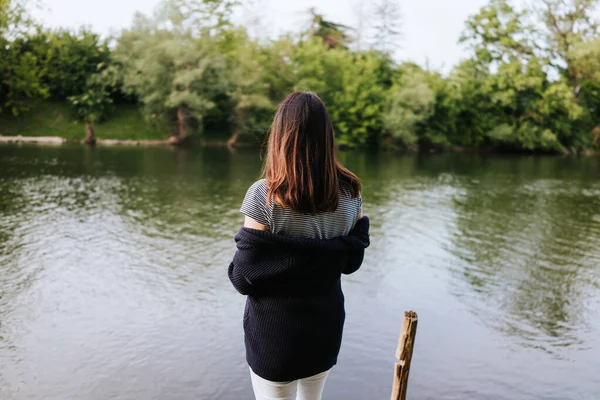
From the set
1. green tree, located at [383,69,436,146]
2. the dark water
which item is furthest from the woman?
green tree, located at [383,69,436,146]

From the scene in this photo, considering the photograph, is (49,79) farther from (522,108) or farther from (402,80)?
(522,108)

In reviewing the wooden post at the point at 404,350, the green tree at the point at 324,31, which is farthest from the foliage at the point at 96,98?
the wooden post at the point at 404,350

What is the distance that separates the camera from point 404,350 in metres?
2.82

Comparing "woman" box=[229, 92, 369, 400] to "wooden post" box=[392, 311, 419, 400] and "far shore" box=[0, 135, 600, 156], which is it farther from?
"far shore" box=[0, 135, 600, 156]

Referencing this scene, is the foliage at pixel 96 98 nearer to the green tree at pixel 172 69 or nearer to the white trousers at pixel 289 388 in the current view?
the green tree at pixel 172 69

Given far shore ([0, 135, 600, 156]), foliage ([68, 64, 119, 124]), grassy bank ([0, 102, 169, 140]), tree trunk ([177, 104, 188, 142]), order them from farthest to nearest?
foliage ([68, 64, 119, 124]) < tree trunk ([177, 104, 188, 142]) < grassy bank ([0, 102, 169, 140]) < far shore ([0, 135, 600, 156])

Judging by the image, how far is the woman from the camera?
223 cm

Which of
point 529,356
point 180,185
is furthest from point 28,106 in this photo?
point 529,356

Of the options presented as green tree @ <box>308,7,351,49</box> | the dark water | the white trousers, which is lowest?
the dark water

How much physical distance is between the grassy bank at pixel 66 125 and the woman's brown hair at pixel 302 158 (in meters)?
35.4

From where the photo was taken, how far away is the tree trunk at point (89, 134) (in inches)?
1356

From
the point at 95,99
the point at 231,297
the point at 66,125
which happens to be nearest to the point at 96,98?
the point at 95,99

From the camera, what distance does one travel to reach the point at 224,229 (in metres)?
11.5

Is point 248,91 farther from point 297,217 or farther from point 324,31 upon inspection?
point 297,217
